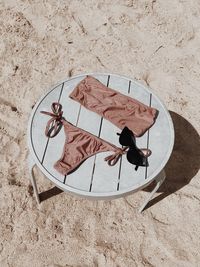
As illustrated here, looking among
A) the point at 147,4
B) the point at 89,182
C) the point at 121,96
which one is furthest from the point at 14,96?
the point at 147,4

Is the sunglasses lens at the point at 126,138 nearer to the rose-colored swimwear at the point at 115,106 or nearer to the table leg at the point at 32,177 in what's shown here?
the rose-colored swimwear at the point at 115,106

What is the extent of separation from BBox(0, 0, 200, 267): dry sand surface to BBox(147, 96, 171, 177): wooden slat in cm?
73

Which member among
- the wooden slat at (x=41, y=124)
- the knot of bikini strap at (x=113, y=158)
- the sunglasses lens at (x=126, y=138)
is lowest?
the wooden slat at (x=41, y=124)

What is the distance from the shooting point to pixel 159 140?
290 centimetres

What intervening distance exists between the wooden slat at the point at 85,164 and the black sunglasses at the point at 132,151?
236mm

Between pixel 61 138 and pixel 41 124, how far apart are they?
203 mm

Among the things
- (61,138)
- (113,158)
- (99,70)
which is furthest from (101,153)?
(99,70)

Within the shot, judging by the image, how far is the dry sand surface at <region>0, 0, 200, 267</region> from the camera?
319 centimetres

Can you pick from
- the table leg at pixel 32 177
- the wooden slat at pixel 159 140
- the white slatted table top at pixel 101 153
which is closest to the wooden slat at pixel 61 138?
the white slatted table top at pixel 101 153

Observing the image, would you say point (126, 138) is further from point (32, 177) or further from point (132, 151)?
point (32, 177)

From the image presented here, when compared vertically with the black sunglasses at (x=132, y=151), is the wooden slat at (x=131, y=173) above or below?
below

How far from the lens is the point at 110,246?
126 inches

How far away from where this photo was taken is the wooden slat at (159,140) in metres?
2.79

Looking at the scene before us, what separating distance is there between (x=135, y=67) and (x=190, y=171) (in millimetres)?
1364
